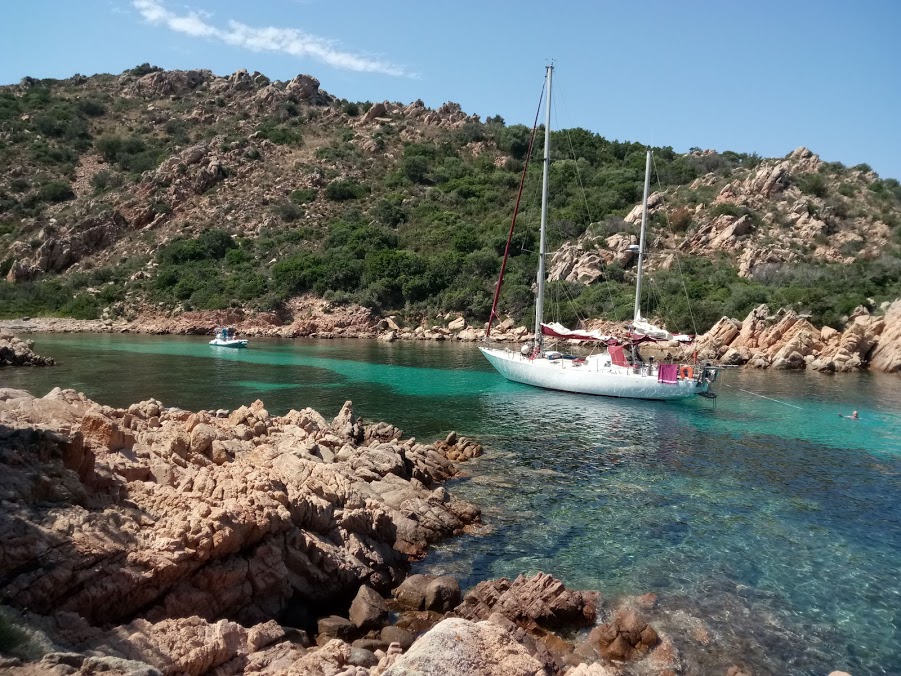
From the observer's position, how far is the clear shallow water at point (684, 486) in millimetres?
8969

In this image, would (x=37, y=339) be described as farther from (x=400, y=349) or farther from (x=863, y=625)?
(x=863, y=625)

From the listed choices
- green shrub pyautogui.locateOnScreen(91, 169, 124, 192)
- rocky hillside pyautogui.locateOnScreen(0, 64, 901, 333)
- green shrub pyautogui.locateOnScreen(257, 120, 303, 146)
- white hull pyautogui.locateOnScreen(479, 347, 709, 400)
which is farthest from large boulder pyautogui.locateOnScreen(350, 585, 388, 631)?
green shrub pyautogui.locateOnScreen(257, 120, 303, 146)

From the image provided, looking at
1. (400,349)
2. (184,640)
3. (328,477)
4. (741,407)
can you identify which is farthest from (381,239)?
(184,640)

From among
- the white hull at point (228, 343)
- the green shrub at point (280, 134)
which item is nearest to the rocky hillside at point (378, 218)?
the green shrub at point (280, 134)

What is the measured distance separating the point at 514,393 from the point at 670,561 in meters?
16.8

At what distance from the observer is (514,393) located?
2703 centimetres

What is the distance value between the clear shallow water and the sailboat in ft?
1.98

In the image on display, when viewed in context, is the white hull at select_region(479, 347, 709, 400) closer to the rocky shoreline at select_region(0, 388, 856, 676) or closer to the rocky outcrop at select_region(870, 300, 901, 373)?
the rocky shoreline at select_region(0, 388, 856, 676)

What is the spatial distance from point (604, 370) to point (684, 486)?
12195mm

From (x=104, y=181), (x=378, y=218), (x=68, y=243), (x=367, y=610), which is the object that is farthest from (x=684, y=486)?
(x=104, y=181)

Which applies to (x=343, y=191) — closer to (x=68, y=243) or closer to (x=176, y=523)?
(x=68, y=243)

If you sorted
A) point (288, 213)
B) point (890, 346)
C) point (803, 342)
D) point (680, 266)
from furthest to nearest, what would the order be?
point (288, 213), point (680, 266), point (803, 342), point (890, 346)

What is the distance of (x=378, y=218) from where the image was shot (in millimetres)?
67875

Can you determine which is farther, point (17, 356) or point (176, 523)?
point (17, 356)
